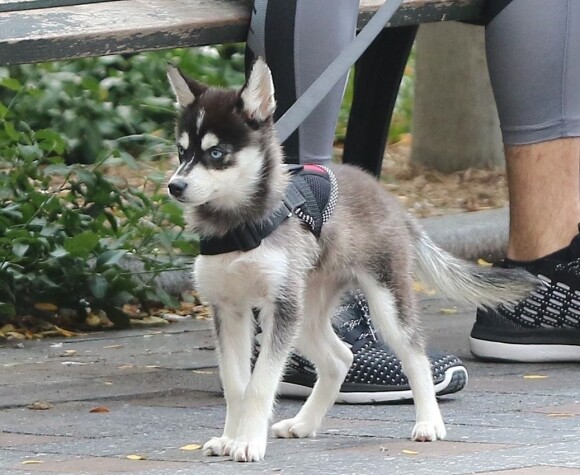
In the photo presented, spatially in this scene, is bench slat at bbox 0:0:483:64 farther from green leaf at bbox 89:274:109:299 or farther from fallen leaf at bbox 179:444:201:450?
green leaf at bbox 89:274:109:299

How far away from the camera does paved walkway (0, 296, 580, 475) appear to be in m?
3.23

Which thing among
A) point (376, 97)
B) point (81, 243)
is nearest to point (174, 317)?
point (81, 243)

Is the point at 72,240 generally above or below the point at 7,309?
above

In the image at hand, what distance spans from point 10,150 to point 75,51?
1611 millimetres

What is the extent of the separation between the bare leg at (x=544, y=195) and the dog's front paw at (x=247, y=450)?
1.63 metres

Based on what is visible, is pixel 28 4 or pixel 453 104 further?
pixel 453 104

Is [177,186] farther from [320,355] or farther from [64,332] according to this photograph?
[64,332]

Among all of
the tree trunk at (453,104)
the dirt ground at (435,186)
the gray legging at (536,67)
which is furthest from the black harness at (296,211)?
the tree trunk at (453,104)

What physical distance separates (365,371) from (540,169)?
970 millimetres

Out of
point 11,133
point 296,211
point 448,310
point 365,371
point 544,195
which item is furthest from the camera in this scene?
point 448,310

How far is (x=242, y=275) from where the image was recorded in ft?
11.1

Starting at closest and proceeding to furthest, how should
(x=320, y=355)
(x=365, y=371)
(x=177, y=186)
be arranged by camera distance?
1. (x=177, y=186)
2. (x=320, y=355)
3. (x=365, y=371)

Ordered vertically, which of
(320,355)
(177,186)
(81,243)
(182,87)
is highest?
(182,87)

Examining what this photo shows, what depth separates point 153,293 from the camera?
17.9 ft
